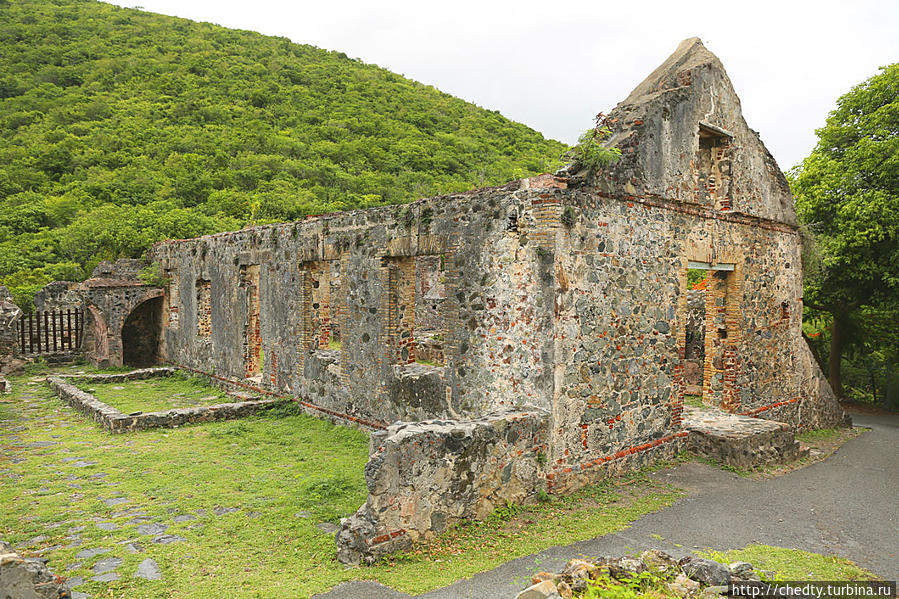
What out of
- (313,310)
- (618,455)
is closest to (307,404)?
(313,310)

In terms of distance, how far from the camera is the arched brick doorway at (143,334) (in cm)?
1733

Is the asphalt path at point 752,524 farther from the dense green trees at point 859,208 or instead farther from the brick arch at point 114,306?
the brick arch at point 114,306

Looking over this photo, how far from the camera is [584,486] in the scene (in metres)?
6.99

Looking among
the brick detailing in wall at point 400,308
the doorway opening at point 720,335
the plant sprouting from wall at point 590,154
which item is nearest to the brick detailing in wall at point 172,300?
the brick detailing in wall at point 400,308

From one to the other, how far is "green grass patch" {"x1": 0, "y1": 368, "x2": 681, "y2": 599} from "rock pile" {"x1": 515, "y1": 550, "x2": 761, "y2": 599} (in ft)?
3.81

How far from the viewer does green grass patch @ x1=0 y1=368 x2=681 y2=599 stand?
16.3ft

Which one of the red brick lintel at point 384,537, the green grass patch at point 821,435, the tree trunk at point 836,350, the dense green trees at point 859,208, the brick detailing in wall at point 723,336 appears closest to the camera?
the red brick lintel at point 384,537

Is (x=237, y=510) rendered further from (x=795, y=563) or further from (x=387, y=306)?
(x=795, y=563)

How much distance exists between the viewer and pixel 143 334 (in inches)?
693

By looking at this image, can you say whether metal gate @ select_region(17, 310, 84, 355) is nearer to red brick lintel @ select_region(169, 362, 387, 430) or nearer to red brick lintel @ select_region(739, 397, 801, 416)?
red brick lintel @ select_region(169, 362, 387, 430)

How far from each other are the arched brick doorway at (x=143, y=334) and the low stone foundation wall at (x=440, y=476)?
14408mm

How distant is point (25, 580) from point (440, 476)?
3.30m

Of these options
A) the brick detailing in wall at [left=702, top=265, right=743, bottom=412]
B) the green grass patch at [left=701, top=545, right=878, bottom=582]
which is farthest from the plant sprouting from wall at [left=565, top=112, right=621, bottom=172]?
the green grass patch at [left=701, top=545, right=878, bottom=582]

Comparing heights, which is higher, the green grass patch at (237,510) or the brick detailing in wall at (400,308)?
the brick detailing in wall at (400,308)
